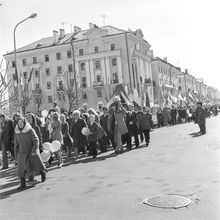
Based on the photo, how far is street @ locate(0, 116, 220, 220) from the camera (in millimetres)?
6387

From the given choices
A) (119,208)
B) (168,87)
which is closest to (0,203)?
(119,208)

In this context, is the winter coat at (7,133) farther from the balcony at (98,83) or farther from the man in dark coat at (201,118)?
the balcony at (98,83)

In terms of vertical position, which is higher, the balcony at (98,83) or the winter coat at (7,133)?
the balcony at (98,83)

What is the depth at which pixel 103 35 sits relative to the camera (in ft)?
211

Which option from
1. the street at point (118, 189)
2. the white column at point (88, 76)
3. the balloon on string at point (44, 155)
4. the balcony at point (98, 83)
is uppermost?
the white column at point (88, 76)

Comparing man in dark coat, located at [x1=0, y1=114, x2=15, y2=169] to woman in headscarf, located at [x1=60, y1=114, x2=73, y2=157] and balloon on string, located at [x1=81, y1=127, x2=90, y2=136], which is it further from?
balloon on string, located at [x1=81, y1=127, x2=90, y2=136]

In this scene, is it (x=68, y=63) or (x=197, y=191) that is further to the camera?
(x=68, y=63)

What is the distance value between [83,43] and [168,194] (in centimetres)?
5988

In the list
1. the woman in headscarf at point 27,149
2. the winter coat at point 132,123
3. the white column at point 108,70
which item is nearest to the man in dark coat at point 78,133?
the winter coat at point 132,123

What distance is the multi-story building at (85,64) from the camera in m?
64.5

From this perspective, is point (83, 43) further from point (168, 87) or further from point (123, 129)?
point (123, 129)

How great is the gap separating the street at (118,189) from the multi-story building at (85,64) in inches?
1949

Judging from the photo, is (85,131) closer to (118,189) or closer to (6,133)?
(6,133)

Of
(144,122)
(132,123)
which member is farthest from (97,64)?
(132,123)
